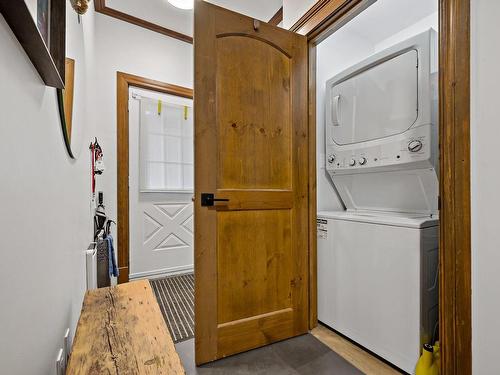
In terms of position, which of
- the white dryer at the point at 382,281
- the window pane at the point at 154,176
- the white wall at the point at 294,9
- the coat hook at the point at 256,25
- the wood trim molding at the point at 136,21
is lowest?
the white dryer at the point at 382,281

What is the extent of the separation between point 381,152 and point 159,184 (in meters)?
2.40

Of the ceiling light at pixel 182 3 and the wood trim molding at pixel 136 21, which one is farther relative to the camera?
the wood trim molding at pixel 136 21

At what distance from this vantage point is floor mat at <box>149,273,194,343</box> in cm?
189

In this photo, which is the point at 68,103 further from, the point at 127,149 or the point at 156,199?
the point at 156,199

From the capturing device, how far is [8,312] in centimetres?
46

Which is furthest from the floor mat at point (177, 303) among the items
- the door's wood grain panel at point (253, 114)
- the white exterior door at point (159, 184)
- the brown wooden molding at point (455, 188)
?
the brown wooden molding at point (455, 188)

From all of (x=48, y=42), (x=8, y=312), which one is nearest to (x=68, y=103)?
(x=48, y=42)

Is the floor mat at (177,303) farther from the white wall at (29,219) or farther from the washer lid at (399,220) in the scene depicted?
the washer lid at (399,220)

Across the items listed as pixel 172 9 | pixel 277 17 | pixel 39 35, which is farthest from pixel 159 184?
pixel 39 35

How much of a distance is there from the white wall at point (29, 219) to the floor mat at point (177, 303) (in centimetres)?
115

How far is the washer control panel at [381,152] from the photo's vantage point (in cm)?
154

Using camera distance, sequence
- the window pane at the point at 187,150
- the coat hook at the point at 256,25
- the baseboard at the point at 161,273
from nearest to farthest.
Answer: the coat hook at the point at 256,25 → the baseboard at the point at 161,273 → the window pane at the point at 187,150

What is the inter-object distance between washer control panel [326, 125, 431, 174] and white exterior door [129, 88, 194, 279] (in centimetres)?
187

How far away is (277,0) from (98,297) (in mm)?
2792
